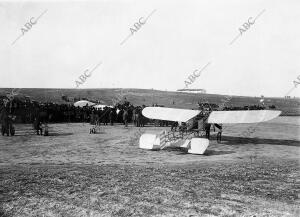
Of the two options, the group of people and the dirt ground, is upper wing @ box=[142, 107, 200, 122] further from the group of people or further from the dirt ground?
the group of people

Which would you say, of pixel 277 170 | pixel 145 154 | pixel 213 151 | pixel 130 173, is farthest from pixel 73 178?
pixel 213 151

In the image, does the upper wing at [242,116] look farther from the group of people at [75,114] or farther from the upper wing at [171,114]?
the group of people at [75,114]

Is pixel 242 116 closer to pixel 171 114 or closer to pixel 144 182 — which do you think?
pixel 171 114

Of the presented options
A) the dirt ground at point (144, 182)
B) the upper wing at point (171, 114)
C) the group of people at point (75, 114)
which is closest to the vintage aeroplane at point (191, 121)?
the upper wing at point (171, 114)

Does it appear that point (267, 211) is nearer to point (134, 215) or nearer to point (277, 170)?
point (134, 215)

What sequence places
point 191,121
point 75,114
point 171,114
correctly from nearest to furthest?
point 191,121 < point 171,114 < point 75,114

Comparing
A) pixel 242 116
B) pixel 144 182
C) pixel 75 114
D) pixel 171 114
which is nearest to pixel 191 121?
pixel 171 114

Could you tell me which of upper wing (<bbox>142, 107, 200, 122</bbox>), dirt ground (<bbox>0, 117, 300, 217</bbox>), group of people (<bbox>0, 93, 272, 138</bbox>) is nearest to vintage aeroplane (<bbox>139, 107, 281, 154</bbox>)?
upper wing (<bbox>142, 107, 200, 122</bbox>)
